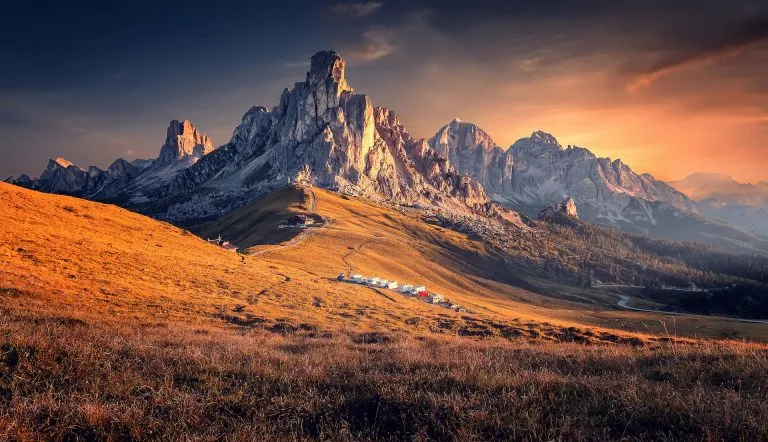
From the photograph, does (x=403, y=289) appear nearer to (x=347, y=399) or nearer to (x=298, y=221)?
(x=347, y=399)

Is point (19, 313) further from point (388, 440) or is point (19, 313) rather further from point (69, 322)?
point (388, 440)

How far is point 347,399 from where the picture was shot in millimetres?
7828

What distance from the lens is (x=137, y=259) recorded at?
1955 inches

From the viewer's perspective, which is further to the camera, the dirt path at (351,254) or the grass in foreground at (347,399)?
the dirt path at (351,254)

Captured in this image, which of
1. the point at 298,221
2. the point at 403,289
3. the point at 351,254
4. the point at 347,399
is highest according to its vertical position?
the point at 298,221

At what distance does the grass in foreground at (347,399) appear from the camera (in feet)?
20.6

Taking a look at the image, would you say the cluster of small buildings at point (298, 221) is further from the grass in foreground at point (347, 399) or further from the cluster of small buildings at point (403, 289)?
the grass in foreground at point (347, 399)

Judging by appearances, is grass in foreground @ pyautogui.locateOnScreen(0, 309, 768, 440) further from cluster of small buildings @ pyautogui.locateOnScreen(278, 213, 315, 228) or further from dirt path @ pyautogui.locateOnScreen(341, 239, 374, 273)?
cluster of small buildings @ pyautogui.locateOnScreen(278, 213, 315, 228)

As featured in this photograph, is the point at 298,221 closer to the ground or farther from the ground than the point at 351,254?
farther from the ground

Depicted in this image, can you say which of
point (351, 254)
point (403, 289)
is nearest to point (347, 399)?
point (403, 289)

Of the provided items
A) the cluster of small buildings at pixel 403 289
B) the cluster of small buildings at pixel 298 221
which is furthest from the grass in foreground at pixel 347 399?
the cluster of small buildings at pixel 298 221

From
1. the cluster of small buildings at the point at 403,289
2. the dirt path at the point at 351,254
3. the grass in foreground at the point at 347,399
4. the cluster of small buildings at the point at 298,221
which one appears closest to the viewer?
the grass in foreground at the point at 347,399

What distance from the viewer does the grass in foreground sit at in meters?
6.28

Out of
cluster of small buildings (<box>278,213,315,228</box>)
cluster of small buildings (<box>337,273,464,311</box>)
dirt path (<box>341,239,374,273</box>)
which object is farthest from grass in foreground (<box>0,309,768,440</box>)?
cluster of small buildings (<box>278,213,315,228</box>)
